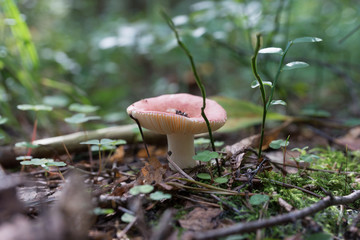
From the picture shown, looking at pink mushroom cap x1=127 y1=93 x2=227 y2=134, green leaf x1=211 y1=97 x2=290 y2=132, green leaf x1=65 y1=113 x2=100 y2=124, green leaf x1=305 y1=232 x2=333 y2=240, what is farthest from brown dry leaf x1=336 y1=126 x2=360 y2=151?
green leaf x1=65 y1=113 x2=100 y2=124

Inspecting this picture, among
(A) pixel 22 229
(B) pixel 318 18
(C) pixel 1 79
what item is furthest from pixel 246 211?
(B) pixel 318 18

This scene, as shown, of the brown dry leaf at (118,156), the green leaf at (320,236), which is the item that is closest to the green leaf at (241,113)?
the brown dry leaf at (118,156)

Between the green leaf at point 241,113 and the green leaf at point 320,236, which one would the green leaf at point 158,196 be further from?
the green leaf at point 241,113

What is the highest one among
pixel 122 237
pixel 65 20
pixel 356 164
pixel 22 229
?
pixel 65 20

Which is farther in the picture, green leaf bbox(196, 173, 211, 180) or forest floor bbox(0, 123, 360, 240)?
green leaf bbox(196, 173, 211, 180)

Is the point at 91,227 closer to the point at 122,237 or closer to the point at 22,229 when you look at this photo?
the point at 122,237

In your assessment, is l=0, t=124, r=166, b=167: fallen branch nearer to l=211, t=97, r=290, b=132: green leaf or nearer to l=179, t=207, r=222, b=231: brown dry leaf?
l=211, t=97, r=290, b=132: green leaf
